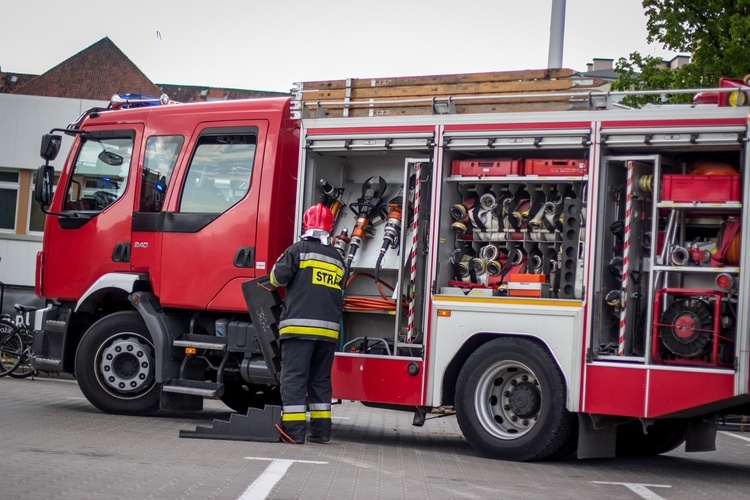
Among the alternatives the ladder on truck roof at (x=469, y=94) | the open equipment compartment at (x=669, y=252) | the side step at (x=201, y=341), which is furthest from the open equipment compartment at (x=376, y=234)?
the open equipment compartment at (x=669, y=252)

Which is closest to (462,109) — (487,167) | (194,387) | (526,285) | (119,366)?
(487,167)

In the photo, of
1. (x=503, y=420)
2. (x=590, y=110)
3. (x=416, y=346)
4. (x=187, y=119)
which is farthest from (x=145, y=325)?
(x=590, y=110)

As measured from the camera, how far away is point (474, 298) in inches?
385

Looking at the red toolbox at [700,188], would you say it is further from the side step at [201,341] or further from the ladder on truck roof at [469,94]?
the side step at [201,341]

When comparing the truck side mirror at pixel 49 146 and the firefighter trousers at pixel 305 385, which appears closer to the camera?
the firefighter trousers at pixel 305 385

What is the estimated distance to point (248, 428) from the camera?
33.0ft

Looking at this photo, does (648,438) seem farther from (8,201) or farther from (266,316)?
(8,201)

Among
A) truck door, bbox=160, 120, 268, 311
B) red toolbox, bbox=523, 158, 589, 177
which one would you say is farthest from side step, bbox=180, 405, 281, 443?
red toolbox, bbox=523, 158, 589, 177

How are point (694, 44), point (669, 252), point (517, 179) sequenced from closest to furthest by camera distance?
point (669, 252)
point (517, 179)
point (694, 44)

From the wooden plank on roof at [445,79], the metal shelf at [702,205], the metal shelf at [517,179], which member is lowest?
the metal shelf at [702,205]

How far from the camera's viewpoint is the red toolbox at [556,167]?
31.1ft

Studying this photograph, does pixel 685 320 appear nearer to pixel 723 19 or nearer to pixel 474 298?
pixel 474 298

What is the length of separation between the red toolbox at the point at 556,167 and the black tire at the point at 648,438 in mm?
2611

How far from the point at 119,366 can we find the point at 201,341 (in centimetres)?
105
